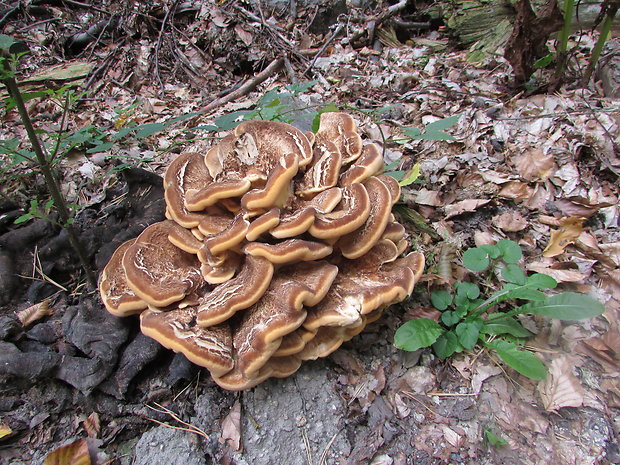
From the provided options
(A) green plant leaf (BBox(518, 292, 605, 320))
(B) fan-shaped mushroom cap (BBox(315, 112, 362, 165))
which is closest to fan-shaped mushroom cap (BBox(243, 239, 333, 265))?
(B) fan-shaped mushroom cap (BBox(315, 112, 362, 165))

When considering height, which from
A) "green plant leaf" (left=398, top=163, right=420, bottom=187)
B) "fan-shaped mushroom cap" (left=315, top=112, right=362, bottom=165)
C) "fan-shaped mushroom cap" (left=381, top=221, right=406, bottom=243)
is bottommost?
"green plant leaf" (left=398, top=163, right=420, bottom=187)

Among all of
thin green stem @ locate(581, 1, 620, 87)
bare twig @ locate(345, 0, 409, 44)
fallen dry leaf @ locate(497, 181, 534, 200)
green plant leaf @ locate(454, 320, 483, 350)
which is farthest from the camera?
bare twig @ locate(345, 0, 409, 44)

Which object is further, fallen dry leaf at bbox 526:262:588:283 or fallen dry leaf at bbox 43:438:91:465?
fallen dry leaf at bbox 526:262:588:283

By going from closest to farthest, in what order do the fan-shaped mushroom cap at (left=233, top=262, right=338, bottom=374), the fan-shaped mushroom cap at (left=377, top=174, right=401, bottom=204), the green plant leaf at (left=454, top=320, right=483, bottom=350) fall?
1. the fan-shaped mushroom cap at (left=233, top=262, right=338, bottom=374)
2. the green plant leaf at (left=454, top=320, right=483, bottom=350)
3. the fan-shaped mushroom cap at (left=377, top=174, right=401, bottom=204)

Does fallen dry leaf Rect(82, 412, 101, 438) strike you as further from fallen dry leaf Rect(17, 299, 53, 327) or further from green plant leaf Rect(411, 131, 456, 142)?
green plant leaf Rect(411, 131, 456, 142)

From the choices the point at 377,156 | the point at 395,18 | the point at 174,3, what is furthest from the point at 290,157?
the point at 174,3

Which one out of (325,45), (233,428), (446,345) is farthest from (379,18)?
(233,428)

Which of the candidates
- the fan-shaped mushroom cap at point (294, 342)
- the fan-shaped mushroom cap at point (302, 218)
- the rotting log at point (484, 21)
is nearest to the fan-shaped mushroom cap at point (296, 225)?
the fan-shaped mushroom cap at point (302, 218)

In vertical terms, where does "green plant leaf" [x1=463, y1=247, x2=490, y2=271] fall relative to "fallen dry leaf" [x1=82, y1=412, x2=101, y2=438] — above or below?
above

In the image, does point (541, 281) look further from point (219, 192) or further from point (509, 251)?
point (219, 192)
